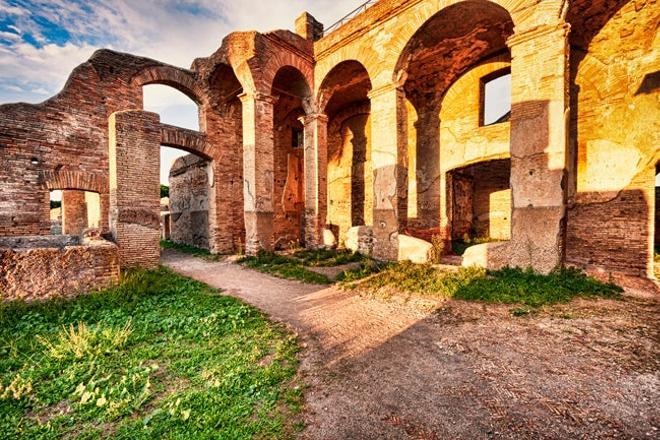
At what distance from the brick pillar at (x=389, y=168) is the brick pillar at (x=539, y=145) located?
2.71 meters

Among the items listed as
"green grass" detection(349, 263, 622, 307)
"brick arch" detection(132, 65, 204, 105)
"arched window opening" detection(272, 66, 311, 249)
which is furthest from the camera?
"arched window opening" detection(272, 66, 311, 249)

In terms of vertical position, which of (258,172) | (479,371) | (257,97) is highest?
(257,97)

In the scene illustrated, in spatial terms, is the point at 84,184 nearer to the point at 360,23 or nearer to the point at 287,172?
the point at 287,172

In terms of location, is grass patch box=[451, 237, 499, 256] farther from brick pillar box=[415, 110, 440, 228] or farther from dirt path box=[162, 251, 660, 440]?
dirt path box=[162, 251, 660, 440]

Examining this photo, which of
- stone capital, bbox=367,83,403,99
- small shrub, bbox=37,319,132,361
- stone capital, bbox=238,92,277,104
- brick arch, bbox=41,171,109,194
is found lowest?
small shrub, bbox=37,319,132,361

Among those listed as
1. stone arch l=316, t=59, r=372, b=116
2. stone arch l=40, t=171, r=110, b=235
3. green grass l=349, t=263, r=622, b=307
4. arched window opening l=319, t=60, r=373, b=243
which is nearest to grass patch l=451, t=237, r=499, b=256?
arched window opening l=319, t=60, r=373, b=243

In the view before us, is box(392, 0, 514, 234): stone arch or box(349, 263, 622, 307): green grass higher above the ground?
box(392, 0, 514, 234): stone arch

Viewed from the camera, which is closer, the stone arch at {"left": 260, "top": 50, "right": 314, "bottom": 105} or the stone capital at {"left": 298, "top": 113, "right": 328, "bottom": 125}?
the stone arch at {"left": 260, "top": 50, "right": 314, "bottom": 105}

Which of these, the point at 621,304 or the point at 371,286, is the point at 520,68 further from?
the point at 371,286

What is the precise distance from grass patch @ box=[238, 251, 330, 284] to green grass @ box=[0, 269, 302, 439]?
2272 mm

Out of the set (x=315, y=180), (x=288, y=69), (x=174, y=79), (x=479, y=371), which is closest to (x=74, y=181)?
(x=174, y=79)

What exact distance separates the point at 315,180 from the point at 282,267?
396 centimetres

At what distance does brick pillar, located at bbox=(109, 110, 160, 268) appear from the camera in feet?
22.5

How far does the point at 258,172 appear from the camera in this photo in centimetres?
920
